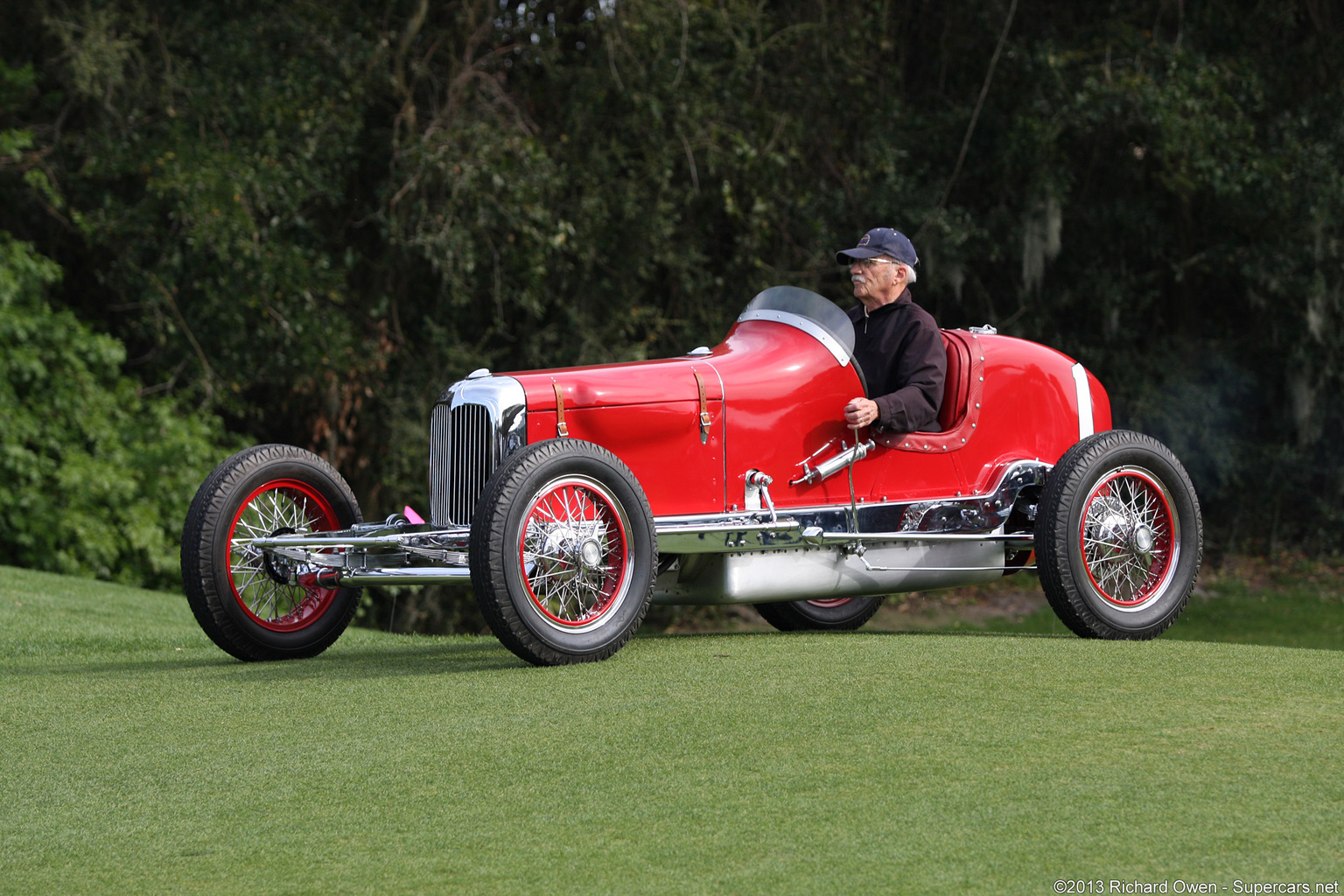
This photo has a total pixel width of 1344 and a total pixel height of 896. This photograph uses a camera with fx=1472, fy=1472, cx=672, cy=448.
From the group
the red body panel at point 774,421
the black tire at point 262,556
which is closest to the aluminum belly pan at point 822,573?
the red body panel at point 774,421

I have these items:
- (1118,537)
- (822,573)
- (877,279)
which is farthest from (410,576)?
(1118,537)

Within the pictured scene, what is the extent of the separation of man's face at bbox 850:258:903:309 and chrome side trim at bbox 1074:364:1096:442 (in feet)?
3.43

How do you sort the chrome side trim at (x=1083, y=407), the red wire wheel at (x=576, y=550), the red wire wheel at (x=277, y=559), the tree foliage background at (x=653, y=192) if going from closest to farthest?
the red wire wheel at (x=576, y=550)
the red wire wheel at (x=277, y=559)
the chrome side trim at (x=1083, y=407)
the tree foliage background at (x=653, y=192)

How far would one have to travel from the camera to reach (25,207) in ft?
49.7

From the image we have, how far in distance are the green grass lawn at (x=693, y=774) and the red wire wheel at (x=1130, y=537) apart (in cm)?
72

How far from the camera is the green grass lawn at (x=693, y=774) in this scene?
3.02 metres

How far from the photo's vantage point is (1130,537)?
6.43 metres

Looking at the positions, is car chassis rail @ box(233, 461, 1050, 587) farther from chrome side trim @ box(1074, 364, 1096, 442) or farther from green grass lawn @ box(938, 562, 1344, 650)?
green grass lawn @ box(938, 562, 1344, 650)

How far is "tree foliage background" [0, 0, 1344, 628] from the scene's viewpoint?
13.9 m

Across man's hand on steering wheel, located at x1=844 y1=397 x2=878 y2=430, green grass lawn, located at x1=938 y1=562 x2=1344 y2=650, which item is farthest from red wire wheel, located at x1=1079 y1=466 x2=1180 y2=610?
green grass lawn, located at x1=938 y1=562 x2=1344 y2=650

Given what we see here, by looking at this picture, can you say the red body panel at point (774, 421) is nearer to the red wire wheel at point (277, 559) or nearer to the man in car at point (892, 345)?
the man in car at point (892, 345)

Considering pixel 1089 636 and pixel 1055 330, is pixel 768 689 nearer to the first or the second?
pixel 1089 636

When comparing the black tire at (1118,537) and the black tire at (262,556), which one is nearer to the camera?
the black tire at (262,556)

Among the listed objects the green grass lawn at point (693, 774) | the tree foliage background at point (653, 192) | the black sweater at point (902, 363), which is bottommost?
→ the green grass lawn at point (693, 774)
